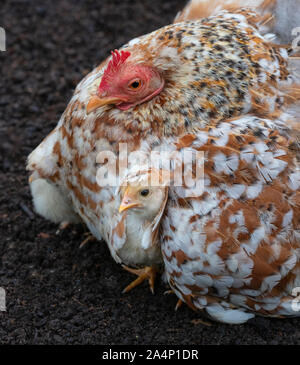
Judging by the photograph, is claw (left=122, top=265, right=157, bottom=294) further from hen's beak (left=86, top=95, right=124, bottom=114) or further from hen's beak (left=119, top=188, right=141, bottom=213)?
hen's beak (left=86, top=95, right=124, bottom=114)

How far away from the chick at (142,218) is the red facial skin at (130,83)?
1.41 feet

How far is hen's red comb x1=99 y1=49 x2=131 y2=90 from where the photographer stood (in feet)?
9.67

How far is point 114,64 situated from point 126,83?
12 cm

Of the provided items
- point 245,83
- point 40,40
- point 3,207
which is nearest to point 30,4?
point 40,40

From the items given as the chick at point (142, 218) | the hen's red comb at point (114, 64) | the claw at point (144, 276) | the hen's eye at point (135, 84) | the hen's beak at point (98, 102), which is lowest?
the claw at point (144, 276)

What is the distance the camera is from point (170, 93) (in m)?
2.95

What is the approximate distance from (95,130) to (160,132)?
1.24 ft

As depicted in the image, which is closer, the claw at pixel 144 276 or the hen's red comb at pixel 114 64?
the hen's red comb at pixel 114 64

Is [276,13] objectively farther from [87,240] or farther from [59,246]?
[59,246]

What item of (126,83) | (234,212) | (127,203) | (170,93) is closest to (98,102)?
(126,83)

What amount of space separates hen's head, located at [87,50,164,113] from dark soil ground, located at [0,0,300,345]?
1.13m

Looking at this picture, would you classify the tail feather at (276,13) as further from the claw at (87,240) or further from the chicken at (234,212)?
the claw at (87,240)

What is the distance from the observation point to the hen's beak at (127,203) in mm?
2768

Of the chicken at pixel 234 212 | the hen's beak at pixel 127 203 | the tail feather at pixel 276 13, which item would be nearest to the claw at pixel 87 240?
the chicken at pixel 234 212
